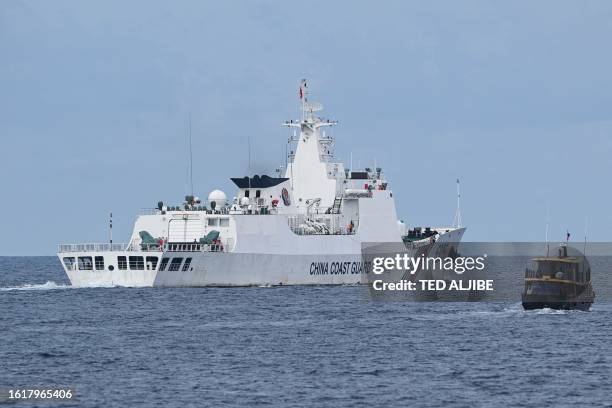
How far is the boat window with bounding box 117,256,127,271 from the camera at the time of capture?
78688mm

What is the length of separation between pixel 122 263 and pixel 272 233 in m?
10.1

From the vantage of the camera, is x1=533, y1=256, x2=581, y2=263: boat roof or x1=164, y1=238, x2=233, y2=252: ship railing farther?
x1=164, y1=238, x2=233, y2=252: ship railing

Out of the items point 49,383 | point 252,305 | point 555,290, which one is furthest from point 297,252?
point 49,383

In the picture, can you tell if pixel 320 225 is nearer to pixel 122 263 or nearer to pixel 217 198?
pixel 217 198

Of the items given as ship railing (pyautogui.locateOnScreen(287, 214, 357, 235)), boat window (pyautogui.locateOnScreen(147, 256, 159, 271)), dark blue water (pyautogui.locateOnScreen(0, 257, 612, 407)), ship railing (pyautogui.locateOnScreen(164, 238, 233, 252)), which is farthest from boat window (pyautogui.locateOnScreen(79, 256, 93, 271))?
ship railing (pyautogui.locateOnScreen(287, 214, 357, 235))

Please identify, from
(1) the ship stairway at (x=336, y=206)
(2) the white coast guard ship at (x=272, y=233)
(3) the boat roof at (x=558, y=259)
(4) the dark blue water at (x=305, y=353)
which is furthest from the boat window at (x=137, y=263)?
(3) the boat roof at (x=558, y=259)

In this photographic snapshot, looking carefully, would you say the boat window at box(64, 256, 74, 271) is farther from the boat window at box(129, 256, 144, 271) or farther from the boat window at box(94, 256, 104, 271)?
the boat window at box(129, 256, 144, 271)

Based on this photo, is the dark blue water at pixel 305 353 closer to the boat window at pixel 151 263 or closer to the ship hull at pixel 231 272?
the boat window at pixel 151 263

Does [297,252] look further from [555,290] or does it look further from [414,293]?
[555,290]

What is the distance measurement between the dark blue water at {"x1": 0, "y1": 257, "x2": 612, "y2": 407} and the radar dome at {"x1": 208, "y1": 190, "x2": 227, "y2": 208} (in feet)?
43.7

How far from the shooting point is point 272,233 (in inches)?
3255

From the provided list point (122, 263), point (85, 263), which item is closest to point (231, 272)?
point (122, 263)

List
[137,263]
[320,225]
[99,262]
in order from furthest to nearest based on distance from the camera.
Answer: [320,225]
[99,262]
[137,263]

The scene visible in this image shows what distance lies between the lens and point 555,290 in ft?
200
